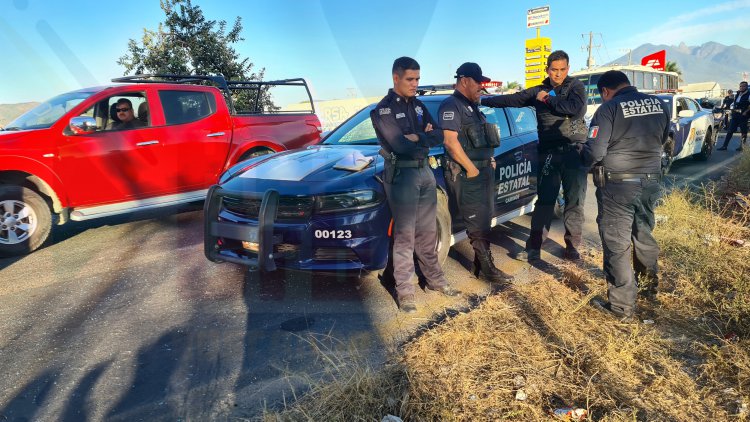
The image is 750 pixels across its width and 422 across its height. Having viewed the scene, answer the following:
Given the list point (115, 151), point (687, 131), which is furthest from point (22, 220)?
point (687, 131)

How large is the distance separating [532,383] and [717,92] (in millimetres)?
56542

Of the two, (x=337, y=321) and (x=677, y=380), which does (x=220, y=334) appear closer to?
(x=337, y=321)

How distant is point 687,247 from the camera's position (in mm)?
4266

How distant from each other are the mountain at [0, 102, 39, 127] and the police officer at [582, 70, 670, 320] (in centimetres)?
633

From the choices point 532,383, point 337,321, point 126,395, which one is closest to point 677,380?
point 532,383

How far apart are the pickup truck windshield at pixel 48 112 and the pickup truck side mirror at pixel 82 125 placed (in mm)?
268

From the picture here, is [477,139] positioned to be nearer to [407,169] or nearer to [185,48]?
[407,169]

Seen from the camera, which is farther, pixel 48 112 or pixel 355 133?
pixel 48 112

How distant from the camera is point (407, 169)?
11.3ft

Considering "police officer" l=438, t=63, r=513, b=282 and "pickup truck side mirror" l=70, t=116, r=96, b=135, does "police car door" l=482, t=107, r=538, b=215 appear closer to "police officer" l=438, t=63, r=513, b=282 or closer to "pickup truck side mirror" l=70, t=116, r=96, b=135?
"police officer" l=438, t=63, r=513, b=282

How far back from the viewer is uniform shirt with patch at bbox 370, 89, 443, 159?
3352mm

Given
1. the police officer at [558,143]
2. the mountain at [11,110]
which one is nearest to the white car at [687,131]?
the police officer at [558,143]

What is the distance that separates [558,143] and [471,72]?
1323 mm

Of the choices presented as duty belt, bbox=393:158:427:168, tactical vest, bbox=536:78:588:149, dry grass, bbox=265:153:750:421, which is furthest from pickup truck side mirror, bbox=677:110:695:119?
duty belt, bbox=393:158:427:168
